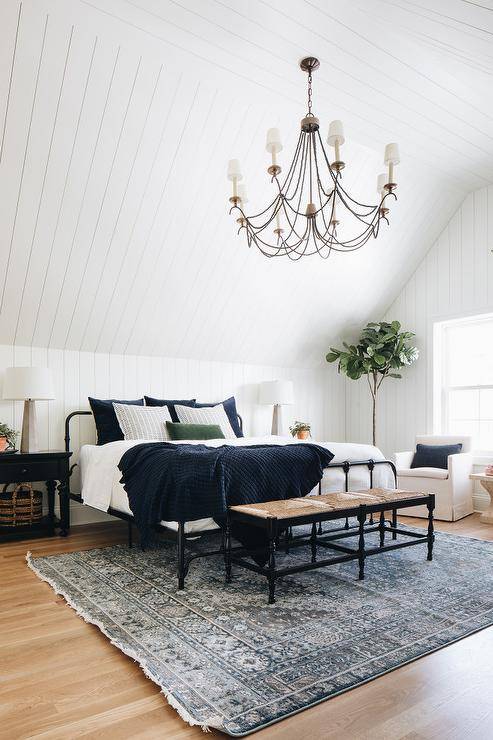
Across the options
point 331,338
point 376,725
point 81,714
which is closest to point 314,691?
point 376,725

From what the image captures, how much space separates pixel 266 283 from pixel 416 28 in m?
2.69

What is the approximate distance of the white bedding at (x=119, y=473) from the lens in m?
3.87

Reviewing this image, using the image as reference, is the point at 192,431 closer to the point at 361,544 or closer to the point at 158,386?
the point at 158,386

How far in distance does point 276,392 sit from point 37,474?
2.56 metres

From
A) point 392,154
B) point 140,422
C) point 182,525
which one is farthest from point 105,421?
point 392,154

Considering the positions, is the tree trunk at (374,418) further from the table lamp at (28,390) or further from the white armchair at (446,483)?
the table lamp at (28,390)

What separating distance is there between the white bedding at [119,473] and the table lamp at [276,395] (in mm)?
1288

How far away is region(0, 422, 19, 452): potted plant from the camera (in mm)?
4203

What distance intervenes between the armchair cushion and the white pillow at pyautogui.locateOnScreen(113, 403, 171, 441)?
A: 7.40ft

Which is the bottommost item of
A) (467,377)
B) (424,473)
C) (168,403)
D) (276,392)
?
(424,473)

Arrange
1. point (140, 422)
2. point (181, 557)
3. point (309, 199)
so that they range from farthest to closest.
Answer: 1. point (309, 199)
2. point (140, 422)
3. point (181, 557)

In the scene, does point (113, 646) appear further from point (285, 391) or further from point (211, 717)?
point (285, 391)

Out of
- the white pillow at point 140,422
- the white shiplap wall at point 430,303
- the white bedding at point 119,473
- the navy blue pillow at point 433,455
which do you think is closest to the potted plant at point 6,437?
the white bedding at point 119,473

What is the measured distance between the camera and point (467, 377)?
5867 millimetres
